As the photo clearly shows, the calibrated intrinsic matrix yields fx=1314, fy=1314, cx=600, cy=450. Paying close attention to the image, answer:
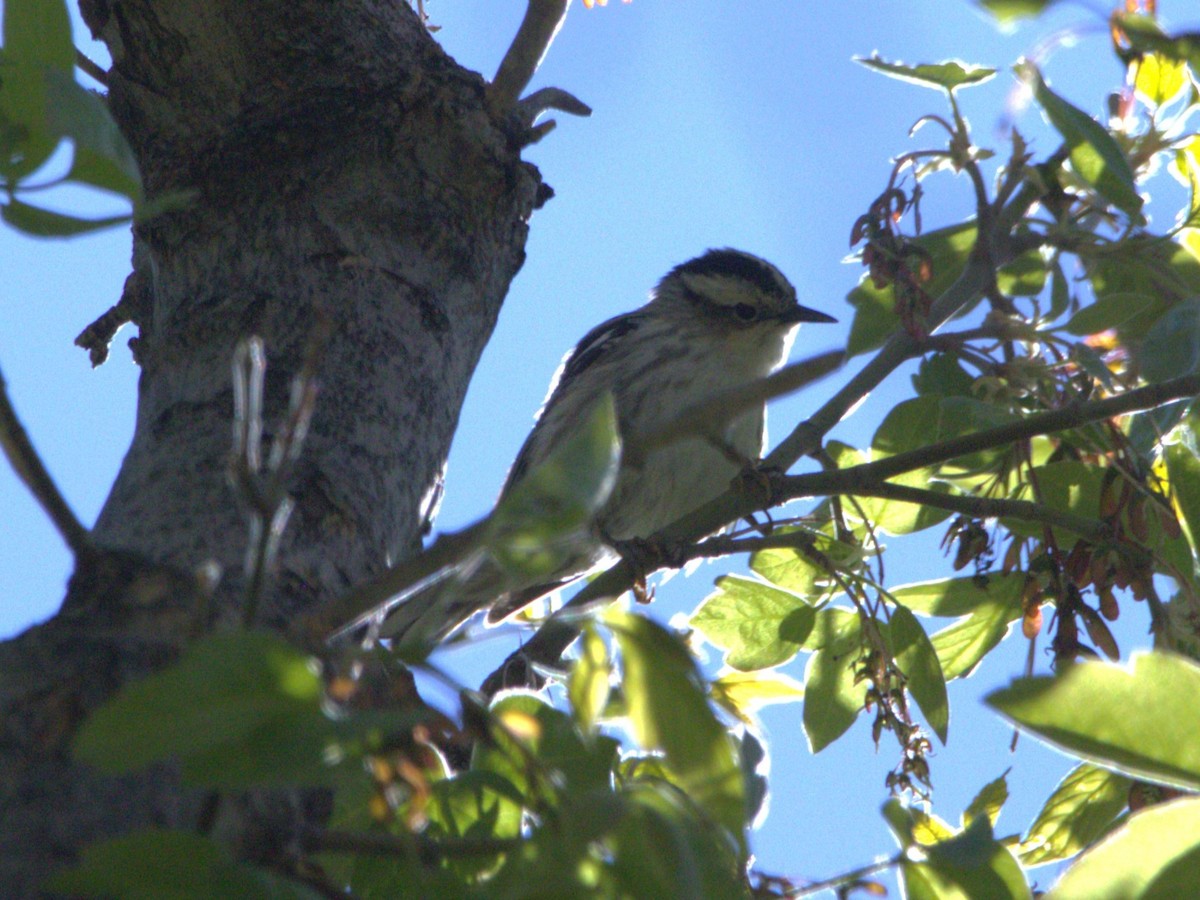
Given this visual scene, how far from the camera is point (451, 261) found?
2.22 metres

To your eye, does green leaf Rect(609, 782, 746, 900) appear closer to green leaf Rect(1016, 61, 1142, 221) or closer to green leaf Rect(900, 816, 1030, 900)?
green leaf Rect(900, 816, 1030, 900)

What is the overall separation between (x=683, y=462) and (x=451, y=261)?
84.6 inches

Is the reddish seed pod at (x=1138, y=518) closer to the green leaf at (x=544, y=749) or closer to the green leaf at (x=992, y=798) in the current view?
the green leaf at (x=992, y=798)

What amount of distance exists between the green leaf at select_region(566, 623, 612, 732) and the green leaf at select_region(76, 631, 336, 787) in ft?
0.76

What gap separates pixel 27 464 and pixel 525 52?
5.74ft

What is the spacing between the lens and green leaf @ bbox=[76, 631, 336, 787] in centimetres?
68

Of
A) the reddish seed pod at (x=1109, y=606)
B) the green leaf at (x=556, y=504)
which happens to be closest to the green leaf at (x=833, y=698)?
the reddish seed pod at (x=1109, y=606)

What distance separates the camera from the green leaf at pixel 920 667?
2004mm

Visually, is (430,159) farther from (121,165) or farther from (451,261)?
(121,165)

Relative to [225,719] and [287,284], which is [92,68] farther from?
[225,719]

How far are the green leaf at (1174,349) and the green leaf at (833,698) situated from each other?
0.72 m

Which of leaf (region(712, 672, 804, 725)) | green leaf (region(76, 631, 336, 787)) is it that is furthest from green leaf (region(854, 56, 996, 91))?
green leaf (region(76, 631, 336, 787))

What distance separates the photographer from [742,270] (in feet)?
17.1

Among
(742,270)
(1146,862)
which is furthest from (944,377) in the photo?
(742,270)
